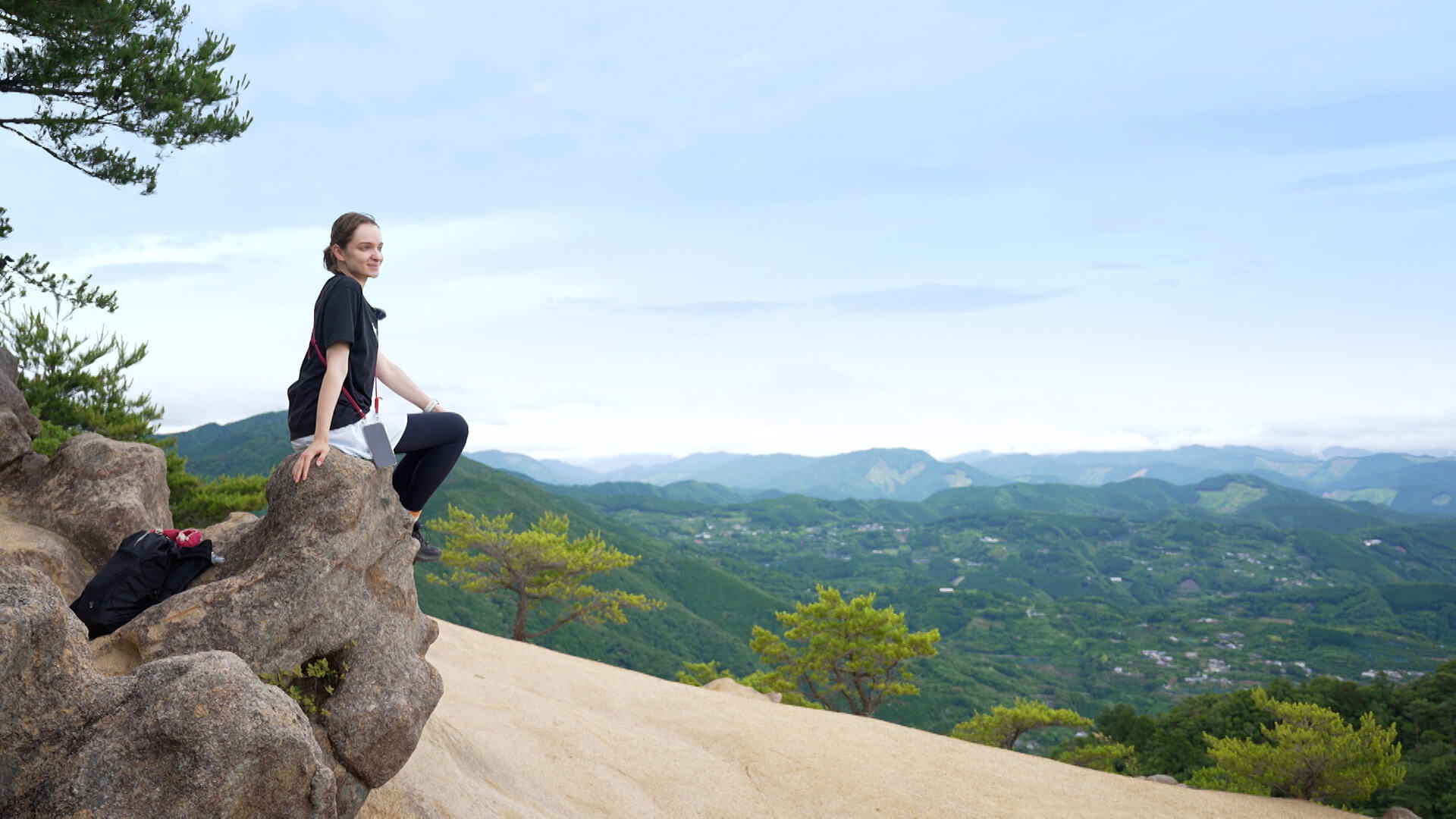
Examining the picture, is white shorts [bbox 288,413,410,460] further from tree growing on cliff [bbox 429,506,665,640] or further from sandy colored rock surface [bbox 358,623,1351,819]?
tree growing on cliff [bbox 429,506,665,640]

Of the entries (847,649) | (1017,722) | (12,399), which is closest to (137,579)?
A: (12,399)

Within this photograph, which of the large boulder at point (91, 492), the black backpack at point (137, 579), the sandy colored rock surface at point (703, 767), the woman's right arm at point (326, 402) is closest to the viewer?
the woman's right arm at point (326, 402)

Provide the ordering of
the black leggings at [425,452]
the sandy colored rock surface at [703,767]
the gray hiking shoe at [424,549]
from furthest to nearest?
the sandy colored rock surface at [703,767], the gray hiking shoe at [424,549], the black leggings at [425,452]

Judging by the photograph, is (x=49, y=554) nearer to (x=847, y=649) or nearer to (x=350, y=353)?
(x=350, y=353)

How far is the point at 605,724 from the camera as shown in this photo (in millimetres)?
11258

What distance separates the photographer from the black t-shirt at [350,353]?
499 centimetres

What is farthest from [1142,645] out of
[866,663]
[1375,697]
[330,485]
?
[330,485]

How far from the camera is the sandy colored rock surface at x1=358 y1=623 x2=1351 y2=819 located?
8.42 m

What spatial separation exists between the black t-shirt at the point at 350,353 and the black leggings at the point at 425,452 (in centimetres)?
41

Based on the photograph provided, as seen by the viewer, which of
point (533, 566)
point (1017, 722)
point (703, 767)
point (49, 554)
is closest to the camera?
point (49, 554)

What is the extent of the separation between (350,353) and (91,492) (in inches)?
189

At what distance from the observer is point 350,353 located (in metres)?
5.18

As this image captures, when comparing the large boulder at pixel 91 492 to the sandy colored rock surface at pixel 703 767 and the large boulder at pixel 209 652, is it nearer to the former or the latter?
the large boulder at pixel 209 652

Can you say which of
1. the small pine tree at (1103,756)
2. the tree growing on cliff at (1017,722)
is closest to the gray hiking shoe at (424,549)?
the tree growing on cliff at (1017,722)
